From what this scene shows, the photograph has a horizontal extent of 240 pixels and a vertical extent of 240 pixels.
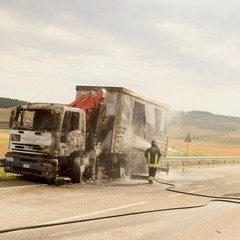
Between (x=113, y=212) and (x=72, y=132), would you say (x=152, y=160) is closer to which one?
(x=72, y=132)

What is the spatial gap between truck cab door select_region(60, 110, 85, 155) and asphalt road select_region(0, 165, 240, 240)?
1.28 metres

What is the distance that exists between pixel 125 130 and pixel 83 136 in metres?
2.50

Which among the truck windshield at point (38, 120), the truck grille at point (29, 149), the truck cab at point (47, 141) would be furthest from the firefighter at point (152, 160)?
the truck grille at point (29, 149)

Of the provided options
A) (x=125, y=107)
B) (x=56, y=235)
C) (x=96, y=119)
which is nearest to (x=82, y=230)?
(x=56, y=235)

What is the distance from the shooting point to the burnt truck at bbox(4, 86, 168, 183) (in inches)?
513

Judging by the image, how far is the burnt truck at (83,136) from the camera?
513 inches

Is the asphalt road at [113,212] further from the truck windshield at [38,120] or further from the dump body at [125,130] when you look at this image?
the dump body at [125,130]

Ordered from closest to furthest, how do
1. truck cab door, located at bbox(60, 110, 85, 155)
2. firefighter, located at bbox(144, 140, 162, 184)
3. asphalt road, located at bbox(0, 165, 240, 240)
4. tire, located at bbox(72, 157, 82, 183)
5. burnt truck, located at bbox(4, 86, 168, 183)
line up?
asphalt road, located at bbox(0, 165, 240, 240) → burnt truck, located at bbox(4, 86, 168, 183) → truck cab door, located at bbox(60, 110, 85, 155) → tire, located at bbox(72, 157, 82, 183) → firefighter, located at bbox(144, 140, 162, 184)

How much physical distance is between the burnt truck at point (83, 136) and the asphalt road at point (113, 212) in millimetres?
807

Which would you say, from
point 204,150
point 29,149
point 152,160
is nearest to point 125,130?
point 152,160

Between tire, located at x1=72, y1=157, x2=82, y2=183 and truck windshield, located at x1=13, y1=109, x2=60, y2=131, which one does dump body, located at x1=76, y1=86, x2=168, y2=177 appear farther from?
truck windshield, located at x1=13, y1=109, x2=60, y2=131

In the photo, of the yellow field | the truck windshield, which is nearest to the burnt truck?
the truck windshield

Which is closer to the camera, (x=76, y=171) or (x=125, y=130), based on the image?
(x=76, y=171)

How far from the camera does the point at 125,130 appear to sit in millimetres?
16234
